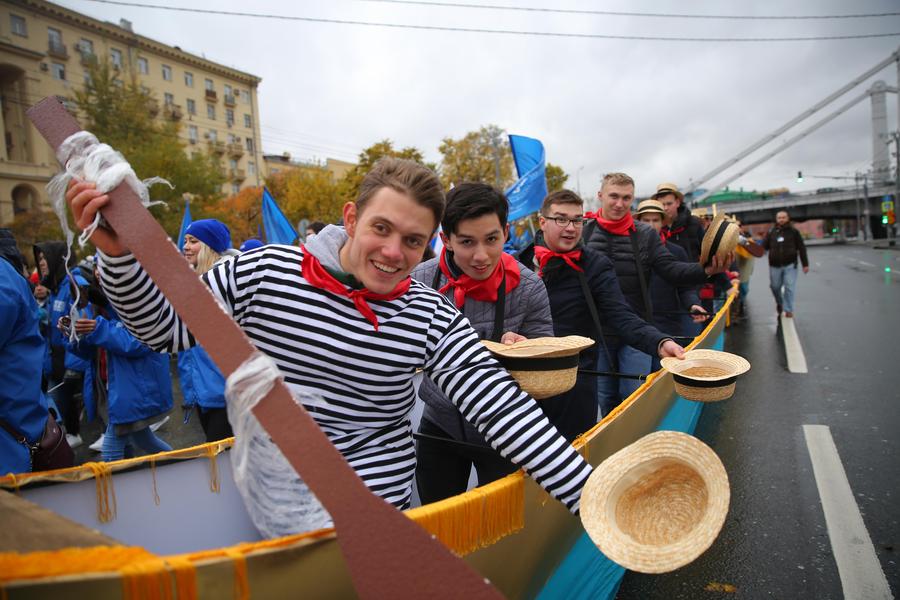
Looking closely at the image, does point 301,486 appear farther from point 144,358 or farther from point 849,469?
point 849,469

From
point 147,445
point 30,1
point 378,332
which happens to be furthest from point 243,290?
point 30,1

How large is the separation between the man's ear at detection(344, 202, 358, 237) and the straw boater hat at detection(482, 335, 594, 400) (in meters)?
0.67

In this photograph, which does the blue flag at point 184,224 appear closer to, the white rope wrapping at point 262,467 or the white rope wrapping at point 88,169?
the white rope wrapping at point 88,169

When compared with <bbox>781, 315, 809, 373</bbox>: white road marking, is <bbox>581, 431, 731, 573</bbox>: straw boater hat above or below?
above

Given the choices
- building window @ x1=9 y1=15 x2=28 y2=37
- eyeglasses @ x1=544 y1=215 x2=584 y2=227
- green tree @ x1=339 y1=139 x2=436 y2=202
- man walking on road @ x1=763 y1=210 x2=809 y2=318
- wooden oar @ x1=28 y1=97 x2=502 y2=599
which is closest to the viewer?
wooden oar @ x1=28 y1=97 x2=502 y2=599

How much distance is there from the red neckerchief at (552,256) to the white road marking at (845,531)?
2.09 meters

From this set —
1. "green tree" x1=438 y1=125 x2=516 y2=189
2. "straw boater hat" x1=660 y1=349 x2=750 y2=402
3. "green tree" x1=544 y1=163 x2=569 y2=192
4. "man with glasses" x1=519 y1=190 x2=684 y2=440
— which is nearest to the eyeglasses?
"man with glasses" x1=519 y1=190 x2=684 y2=440

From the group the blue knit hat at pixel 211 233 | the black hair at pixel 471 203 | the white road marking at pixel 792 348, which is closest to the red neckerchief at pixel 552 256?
the black hair at pixel 471 203

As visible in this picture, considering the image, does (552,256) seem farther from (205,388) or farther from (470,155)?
(470,155)

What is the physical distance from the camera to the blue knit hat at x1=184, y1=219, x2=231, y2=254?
3.61 meters

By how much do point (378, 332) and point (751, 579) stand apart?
2.49 metres

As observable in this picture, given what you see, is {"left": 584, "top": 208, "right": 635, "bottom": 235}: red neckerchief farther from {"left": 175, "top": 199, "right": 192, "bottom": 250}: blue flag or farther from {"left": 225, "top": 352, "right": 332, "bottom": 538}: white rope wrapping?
{"left": 175, "top": 199, "right": 192, "bottom": 250}: blue flag

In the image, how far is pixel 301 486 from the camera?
135 centimetres

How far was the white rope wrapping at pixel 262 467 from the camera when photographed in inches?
39.4
